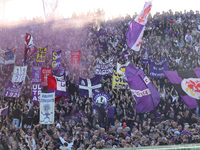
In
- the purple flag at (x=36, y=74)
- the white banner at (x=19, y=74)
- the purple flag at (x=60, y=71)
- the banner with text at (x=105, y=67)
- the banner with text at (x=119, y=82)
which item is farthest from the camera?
the purple flag at (x=60, y=71)

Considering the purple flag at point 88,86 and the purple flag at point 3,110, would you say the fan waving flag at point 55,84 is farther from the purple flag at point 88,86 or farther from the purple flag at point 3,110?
the purple flag at point 3,110

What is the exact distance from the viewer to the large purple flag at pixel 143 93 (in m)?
11.9

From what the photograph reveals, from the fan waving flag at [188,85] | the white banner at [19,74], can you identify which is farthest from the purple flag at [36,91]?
the fan waving flag at [188,85]

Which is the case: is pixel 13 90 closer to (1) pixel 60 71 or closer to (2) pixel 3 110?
(2) pixel 3 110

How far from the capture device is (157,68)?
17859 millimetres

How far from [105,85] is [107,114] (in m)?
3.71

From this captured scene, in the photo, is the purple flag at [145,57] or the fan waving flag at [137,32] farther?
the purple flag at [145,57]

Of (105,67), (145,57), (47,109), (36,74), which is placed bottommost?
(47,109)

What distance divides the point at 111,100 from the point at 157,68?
9.48ft

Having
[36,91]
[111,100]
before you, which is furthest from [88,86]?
[36,91]

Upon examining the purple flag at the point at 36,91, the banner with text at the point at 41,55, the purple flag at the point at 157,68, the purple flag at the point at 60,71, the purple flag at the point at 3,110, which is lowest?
the purple flag at the point at 3,110

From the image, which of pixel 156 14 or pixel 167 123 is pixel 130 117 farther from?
pixel 156 14

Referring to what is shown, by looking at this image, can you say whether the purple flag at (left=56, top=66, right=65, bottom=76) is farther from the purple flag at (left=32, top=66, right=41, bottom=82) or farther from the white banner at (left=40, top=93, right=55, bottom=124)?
the white banner at (left=40, top=93, right=55, bottom=124)

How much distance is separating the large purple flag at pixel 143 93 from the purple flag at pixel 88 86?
469cm
